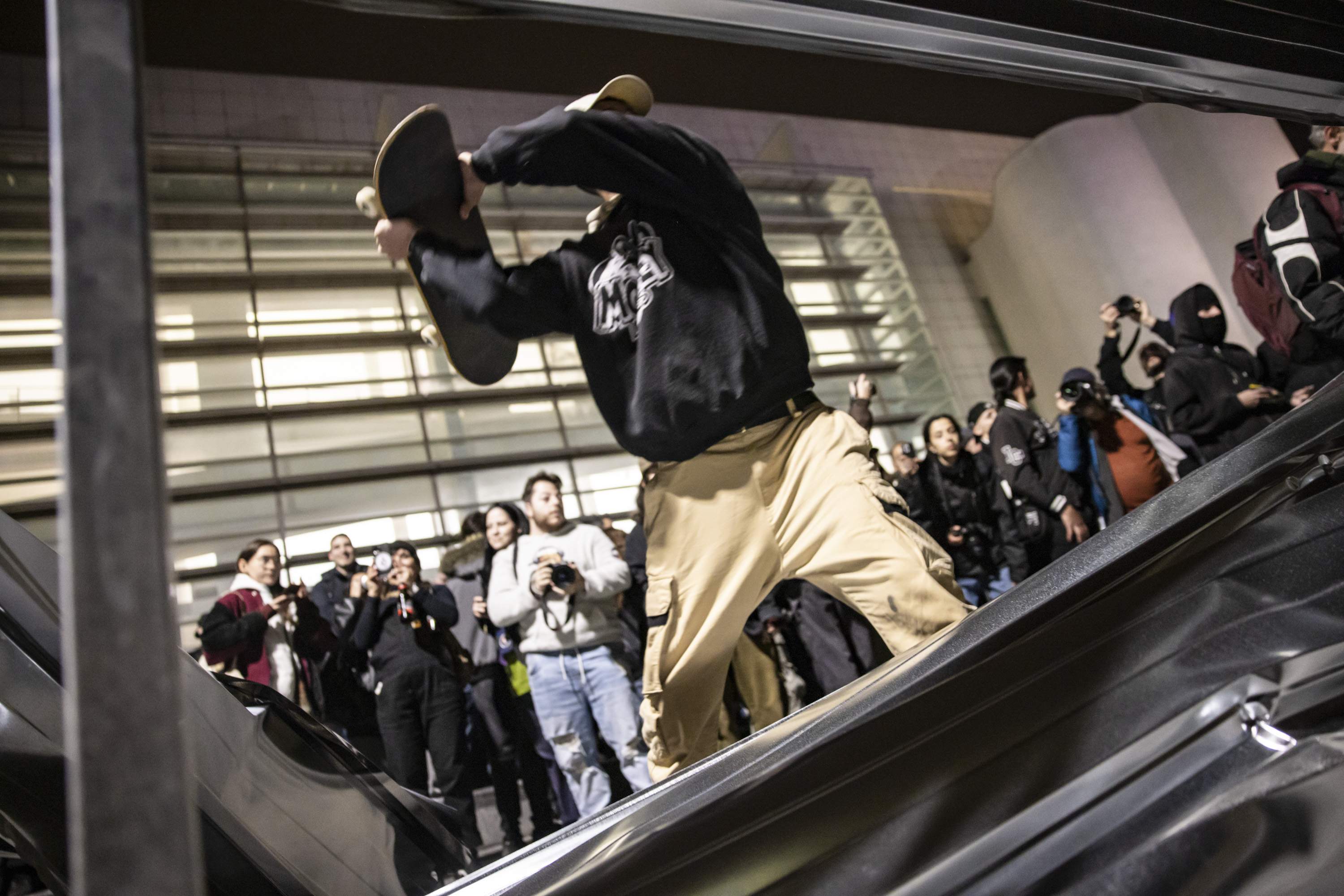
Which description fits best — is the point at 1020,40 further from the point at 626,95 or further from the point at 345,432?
the point at 345,432

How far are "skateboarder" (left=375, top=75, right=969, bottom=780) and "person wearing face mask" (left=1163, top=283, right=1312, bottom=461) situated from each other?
Result: 223 centimetres

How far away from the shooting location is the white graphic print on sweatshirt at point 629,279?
1026mm

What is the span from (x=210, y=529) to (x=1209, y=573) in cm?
383

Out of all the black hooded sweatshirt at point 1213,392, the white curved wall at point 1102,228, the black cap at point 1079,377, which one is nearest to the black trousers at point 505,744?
the black cap at point 1079,377

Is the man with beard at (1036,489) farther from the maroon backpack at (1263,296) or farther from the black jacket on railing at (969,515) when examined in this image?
the maroon backpack at (1263,296)

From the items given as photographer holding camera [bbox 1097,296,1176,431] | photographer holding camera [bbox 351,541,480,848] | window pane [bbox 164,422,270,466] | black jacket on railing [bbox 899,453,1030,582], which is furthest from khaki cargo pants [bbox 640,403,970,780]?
window pane [bbox 164,422,270,466]

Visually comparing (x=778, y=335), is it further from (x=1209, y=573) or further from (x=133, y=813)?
(x=133, y=813)

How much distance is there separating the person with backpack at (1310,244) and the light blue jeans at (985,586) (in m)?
1.04

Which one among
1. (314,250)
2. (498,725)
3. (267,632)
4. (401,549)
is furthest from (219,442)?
(498,725)

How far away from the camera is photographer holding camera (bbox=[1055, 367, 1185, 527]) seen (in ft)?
8.80

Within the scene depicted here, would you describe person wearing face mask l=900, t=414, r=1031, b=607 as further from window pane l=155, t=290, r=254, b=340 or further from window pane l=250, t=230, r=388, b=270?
window pane l=155, t=290, r=254, b=340

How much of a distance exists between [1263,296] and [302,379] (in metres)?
3.85

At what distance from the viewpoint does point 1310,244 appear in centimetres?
166

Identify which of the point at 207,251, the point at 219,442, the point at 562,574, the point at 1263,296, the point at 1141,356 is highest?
the point at 207,251
